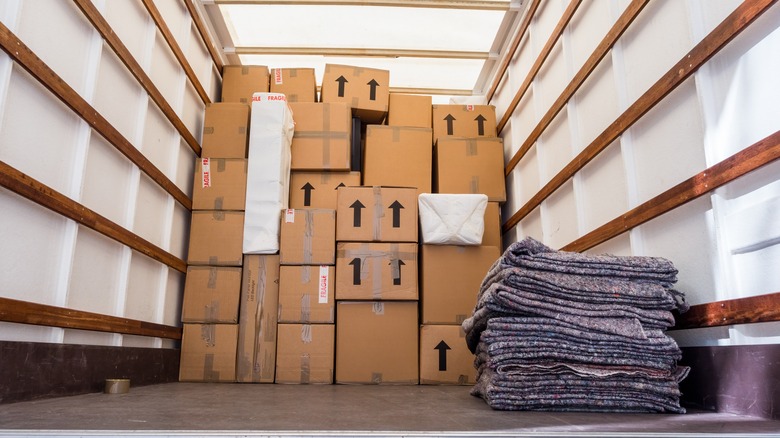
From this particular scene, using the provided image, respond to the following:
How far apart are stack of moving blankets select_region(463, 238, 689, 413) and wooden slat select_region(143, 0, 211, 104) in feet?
7.65

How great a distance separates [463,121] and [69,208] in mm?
2760

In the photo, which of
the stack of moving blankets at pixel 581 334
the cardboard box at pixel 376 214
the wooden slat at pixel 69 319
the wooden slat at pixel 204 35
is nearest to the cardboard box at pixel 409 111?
the cardboard box at pixel 376 214

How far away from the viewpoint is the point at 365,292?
10.8 ft

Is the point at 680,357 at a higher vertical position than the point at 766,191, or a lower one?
lower

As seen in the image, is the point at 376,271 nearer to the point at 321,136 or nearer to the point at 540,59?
the point at 321,136

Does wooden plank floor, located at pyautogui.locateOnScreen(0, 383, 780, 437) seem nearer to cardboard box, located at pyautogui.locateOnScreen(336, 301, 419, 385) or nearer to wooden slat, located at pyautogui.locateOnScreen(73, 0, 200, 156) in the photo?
cardboard box, located at pyautogui.locateOnScreen(336, 301, 419, 385)

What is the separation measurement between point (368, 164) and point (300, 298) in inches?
41.5

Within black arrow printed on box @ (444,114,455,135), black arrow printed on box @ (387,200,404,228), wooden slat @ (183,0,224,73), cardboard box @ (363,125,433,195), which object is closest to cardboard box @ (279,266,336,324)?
black arrow printed on box @ (387,200,404,228)

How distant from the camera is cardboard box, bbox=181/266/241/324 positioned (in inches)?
129

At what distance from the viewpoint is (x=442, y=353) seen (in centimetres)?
323

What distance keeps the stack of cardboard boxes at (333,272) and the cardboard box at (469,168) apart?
0.04 feet

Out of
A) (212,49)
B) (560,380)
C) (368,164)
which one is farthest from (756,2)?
(212,49)

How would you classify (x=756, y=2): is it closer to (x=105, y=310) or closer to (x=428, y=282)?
(x=428, y=282)

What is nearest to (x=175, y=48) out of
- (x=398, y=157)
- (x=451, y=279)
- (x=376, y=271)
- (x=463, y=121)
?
(x=398, y=157)
